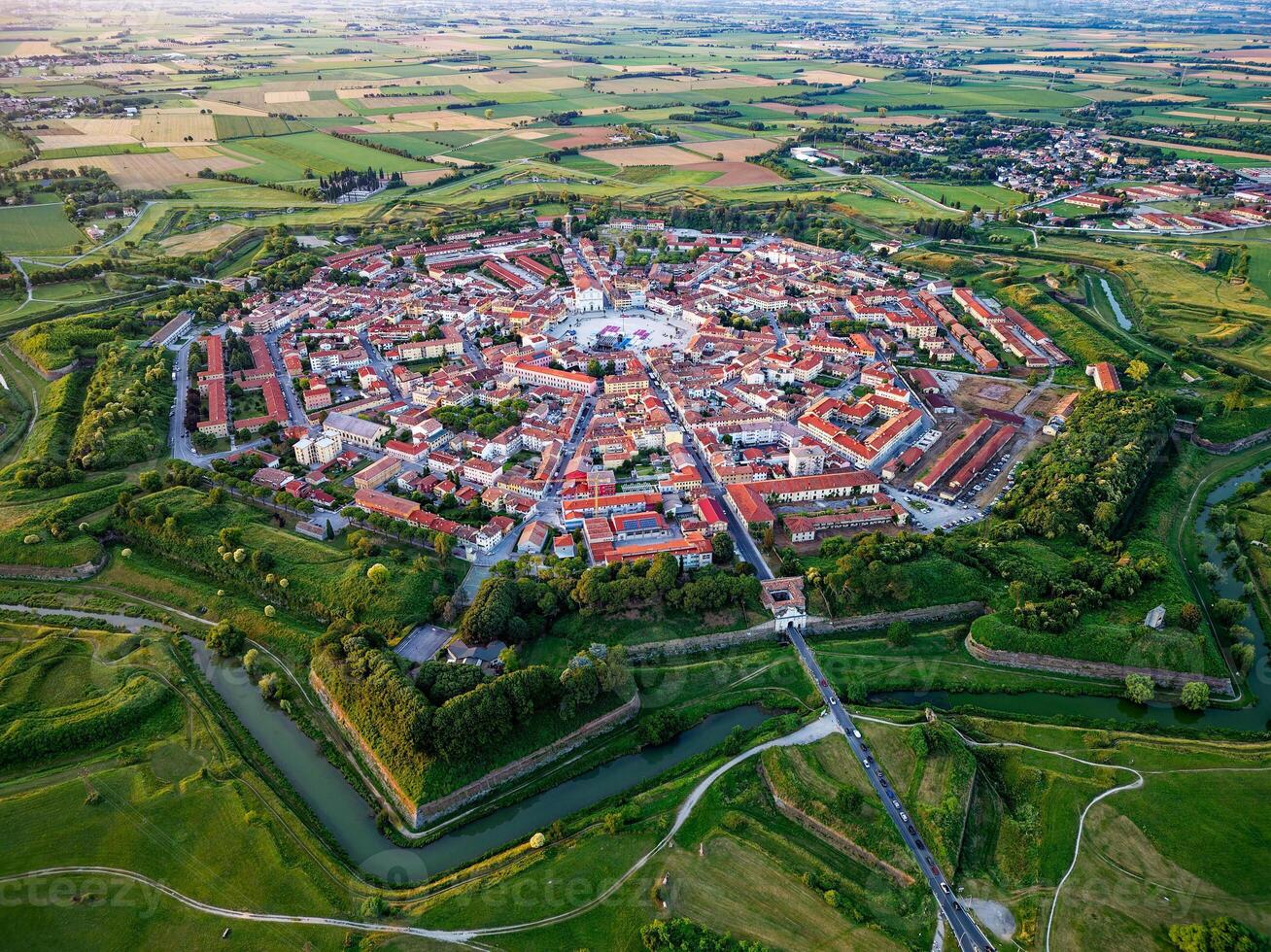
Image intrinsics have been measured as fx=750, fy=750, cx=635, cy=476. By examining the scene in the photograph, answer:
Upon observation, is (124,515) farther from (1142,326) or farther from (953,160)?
(953,160)

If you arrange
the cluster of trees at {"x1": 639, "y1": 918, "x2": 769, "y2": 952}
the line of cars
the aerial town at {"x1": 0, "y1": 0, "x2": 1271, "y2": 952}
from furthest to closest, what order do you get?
the aerial town at {"x1": 0, "y1": 0, "x2": 1271, "y2": 952}, the line of cars, the cluster of trees at {"x1": 639, "y1": 918, "x2": 769, "y2": 952}

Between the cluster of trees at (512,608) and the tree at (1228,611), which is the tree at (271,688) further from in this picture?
the tree at (1228,611)

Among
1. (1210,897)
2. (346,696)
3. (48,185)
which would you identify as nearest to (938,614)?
(1210,897)

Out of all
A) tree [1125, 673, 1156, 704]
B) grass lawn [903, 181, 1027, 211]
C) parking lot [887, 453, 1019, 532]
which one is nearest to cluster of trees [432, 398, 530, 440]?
parking lot [887, 453, 1019, 532]

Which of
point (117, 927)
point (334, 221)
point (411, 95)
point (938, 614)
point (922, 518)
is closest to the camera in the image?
point (117, 927)

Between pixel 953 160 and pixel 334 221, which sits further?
pixel 953 160

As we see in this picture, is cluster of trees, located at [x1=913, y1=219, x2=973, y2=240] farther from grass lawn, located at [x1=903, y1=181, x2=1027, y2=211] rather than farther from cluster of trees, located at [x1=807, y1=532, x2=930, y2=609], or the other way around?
cluster of trees, located at [x1=807, y1=532, x2=930, y2=609]
